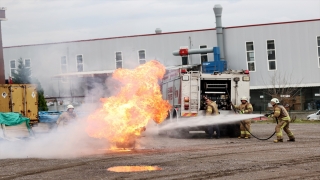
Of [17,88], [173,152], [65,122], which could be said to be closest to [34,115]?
[17,88]

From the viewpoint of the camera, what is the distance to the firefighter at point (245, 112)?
22341 mm

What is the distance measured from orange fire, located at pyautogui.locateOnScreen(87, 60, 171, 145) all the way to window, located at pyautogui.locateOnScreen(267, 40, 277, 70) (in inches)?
1237

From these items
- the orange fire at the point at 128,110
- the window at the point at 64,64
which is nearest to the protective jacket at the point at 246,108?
the orange fire at the point at 128,110

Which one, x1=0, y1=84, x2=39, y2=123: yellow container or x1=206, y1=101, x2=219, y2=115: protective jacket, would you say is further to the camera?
x1=0, y1=84, x2=39, y2=123: yellow container

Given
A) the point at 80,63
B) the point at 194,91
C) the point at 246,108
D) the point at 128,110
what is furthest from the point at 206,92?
the point at 80,63

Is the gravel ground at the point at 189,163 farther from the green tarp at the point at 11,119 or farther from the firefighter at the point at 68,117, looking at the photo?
the green tarp at the point at 11,119

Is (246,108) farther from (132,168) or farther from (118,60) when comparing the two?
(118,60)

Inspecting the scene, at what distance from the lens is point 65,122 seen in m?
20.2

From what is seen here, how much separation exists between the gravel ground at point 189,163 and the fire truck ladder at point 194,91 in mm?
4974

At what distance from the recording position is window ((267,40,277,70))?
49.1 metres

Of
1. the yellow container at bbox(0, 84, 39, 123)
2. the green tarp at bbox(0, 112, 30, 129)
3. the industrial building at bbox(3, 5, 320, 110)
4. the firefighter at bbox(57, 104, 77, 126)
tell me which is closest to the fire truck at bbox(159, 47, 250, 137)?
the firefighter at bbox(57, 104, 77, 126)

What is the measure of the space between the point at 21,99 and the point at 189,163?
14636 millimetres

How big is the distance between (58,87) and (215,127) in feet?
31.6

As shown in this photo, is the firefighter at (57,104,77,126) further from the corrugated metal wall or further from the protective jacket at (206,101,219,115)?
the corrugated metal wall
